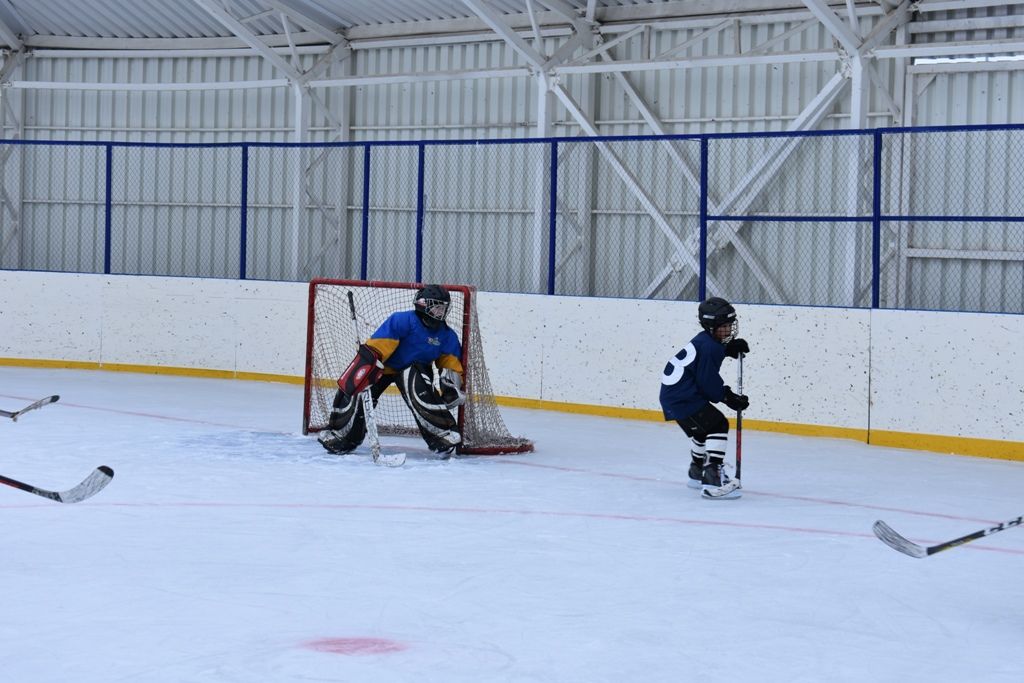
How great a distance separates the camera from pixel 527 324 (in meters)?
11.4

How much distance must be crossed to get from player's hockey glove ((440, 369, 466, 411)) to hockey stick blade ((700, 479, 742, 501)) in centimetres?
175

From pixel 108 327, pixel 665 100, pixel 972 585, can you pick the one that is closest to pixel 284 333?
pixel 108 327

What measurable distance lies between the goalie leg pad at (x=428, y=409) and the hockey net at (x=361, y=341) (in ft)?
0.36

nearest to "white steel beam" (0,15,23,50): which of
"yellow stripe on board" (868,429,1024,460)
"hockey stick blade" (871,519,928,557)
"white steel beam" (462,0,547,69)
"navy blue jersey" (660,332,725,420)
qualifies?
"white steel beam" (462,0,547,69)

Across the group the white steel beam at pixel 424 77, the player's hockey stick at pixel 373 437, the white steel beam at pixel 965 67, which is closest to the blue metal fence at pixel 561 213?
the white steel beam at pixel 965 67

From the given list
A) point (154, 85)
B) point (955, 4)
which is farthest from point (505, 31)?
point (154, 85)

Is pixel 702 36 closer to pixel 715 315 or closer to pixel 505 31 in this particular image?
pixel 505 31

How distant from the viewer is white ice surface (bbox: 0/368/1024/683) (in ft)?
13.4

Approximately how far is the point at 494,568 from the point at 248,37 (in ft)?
40.4

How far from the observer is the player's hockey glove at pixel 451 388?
27.3 feet

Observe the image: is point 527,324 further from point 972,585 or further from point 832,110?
point 972,585

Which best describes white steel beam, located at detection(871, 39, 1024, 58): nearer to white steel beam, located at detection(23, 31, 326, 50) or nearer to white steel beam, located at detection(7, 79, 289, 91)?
white steel beam, located at detection(23, 31, 326, 50)

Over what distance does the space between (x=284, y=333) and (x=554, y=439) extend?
13.5 ft

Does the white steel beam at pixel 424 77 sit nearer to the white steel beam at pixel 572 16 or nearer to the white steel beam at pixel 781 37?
the white steel beam at pixel 572 16
